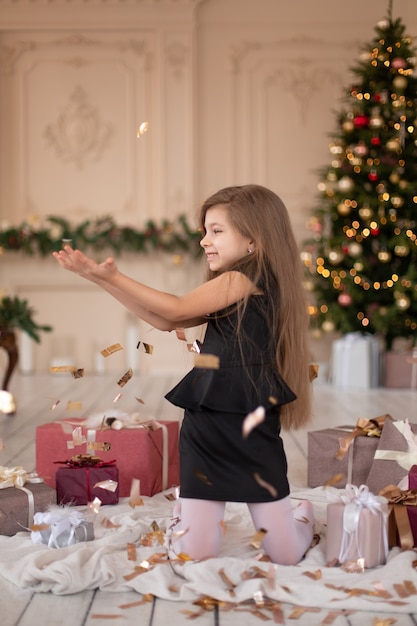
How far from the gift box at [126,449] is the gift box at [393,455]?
78 cm

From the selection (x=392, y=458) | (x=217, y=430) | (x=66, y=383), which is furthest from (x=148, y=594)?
(x=66, y=383)

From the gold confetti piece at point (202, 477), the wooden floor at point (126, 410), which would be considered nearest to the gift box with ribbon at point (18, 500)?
the wooden floor at point (126, 410)

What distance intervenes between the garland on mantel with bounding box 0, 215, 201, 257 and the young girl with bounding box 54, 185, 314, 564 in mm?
5078

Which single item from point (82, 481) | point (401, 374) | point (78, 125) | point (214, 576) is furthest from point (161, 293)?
point (78, 125)

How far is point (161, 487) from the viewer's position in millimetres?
3273

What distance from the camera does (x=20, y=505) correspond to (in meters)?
2.62

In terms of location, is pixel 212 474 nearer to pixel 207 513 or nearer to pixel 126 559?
pixel 207 513

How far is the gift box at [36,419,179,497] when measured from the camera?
3150mm

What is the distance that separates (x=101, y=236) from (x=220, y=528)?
Result: 5.43 metres

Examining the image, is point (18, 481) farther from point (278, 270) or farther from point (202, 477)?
point (278, 270)

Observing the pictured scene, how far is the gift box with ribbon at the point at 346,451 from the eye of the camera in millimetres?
3051

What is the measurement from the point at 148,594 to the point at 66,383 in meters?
4.92

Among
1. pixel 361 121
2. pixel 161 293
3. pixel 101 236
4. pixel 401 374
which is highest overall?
pixel 361 121

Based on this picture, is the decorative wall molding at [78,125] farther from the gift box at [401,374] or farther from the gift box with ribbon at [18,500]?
the gift box with ribbon at [18,500]
